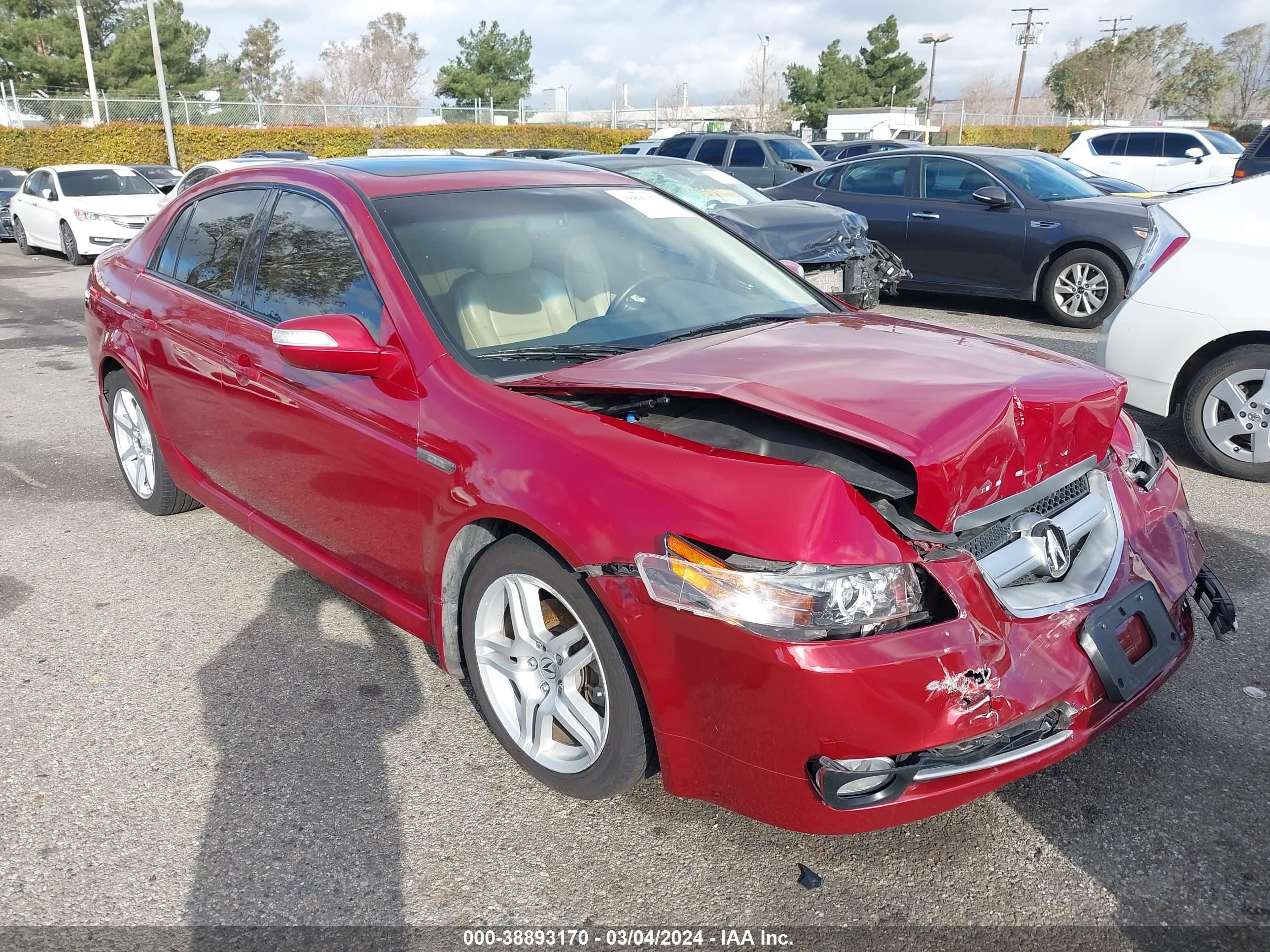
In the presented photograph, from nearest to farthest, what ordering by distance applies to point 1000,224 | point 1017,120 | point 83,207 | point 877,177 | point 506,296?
point 506,296, point 1000,224, point 877,177, point 83,207, point 1017,120

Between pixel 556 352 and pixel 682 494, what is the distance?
3.21ft

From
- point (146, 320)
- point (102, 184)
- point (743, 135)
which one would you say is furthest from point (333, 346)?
point (102, 184)

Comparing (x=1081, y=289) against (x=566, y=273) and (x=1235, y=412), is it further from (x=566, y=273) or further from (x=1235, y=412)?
(x=566, y=273)

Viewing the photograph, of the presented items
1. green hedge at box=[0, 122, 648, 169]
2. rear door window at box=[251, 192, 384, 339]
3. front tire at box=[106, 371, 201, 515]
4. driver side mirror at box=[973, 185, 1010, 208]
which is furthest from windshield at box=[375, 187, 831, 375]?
green hedge at box=[0, 122, 648, 169]

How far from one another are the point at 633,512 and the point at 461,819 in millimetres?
1050

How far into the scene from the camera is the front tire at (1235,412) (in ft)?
16.7

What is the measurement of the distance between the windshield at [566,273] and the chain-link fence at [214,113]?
31310 millimetres

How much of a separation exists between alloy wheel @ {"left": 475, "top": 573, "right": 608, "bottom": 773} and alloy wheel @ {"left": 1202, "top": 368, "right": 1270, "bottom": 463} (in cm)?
415

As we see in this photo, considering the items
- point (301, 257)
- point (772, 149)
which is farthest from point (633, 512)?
point (772, 149)

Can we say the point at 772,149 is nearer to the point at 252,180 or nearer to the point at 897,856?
the point at 252,180

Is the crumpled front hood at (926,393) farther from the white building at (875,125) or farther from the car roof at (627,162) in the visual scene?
the white building at (875,125)

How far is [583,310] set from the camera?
338 cm

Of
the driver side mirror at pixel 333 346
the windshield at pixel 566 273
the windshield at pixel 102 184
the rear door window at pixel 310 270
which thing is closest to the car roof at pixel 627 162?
the windshield at pixel 566 273

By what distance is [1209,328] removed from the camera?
16.8 ft
